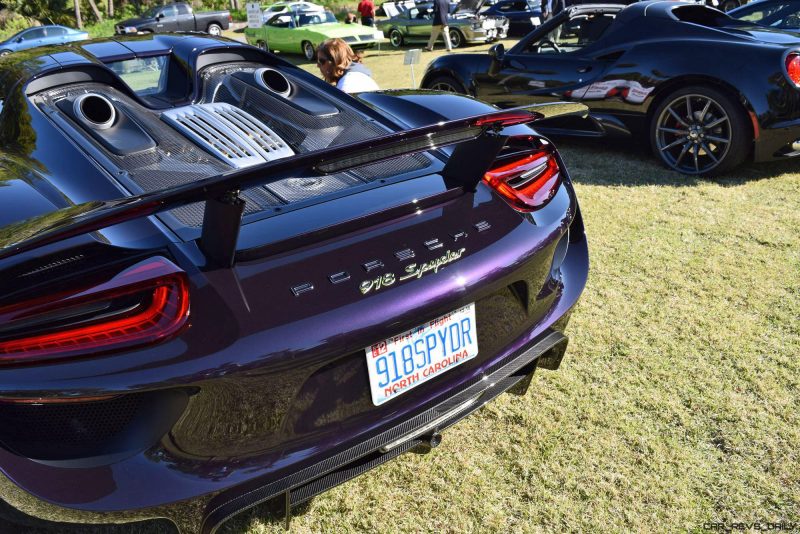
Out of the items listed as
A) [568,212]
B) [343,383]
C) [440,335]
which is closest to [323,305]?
[343,383]

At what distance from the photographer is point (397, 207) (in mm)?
1734

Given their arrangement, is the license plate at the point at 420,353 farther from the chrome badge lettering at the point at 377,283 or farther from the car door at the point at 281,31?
the car door at the point at 281,31

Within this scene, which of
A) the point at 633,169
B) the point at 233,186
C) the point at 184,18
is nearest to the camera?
the point at 233,186

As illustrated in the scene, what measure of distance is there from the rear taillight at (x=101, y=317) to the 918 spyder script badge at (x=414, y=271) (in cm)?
43

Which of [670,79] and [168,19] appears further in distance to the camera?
[168,19]

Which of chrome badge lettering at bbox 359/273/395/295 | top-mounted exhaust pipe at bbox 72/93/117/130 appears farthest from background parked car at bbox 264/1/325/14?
chrome badge lettering at bbox 359/273/395/295

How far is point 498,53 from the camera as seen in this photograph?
5910 millimetres

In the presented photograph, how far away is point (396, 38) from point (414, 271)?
690 inches

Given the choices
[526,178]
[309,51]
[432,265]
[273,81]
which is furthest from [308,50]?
[432,265]

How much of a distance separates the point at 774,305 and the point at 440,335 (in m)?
2.18

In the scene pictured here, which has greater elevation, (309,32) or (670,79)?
(670,79)

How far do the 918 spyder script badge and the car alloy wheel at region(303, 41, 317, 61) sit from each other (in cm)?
1643

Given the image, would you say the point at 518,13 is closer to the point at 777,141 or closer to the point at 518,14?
the point at 518,14

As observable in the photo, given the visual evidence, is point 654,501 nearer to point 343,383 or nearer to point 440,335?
point 440,335
